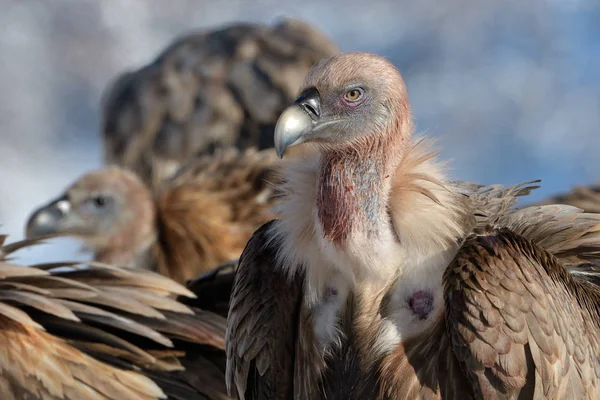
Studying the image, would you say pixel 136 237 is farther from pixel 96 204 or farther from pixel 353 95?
pixel 353 95

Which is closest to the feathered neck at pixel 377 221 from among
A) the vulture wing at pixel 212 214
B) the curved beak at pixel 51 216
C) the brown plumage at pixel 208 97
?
the vulture wing at pixel 212 214

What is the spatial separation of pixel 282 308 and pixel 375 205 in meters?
0.41

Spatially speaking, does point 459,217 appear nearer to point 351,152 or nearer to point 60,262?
point 351,152

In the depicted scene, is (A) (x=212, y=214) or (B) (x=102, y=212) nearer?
(A) (x=212, y=214)

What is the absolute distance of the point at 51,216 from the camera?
609 centimetres

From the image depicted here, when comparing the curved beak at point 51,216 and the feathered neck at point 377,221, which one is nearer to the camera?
the feathered neck at point 377,221

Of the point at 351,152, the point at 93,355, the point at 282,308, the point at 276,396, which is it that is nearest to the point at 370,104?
the point at 351,152

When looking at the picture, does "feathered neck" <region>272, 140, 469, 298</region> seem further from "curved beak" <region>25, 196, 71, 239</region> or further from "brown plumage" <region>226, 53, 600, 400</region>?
"curved beak" <region>25, 196, 71, 239</region>

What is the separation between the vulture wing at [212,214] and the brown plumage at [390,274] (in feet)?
7.97

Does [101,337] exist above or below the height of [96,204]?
above

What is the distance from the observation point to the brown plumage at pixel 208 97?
781 centimetres

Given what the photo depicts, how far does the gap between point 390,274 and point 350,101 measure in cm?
50

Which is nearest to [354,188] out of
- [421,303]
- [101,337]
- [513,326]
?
[421,303]

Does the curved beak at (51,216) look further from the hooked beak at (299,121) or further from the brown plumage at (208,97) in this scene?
the hooked beak at (299,121)
